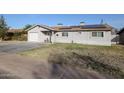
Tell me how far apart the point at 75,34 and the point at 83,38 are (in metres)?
1.43

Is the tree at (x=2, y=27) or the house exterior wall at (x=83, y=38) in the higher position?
the tree at (x=2, y=27)

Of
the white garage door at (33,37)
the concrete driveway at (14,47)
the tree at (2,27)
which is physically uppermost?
the tree at (2,27)

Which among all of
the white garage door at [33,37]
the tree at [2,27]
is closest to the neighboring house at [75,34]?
the white garage door at [33,37]

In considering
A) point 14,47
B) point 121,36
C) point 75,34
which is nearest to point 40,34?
point 75,34

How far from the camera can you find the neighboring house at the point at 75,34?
22344 millimetres

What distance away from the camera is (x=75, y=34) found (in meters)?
24.3

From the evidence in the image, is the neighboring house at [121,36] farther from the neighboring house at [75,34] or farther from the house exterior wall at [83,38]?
the house exterior wall at [83,38]

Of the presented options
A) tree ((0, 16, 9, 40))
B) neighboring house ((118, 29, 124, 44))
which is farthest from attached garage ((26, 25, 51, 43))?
neighboring house ((118, 29, 124, 44))

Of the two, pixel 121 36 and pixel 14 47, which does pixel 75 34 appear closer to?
pixel 121 36

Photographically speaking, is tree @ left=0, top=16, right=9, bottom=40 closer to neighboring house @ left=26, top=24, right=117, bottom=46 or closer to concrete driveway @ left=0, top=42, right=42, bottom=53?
neighboring house @ left=26, top=24, right=117, bottom=46

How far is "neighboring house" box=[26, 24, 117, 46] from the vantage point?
2234 cm

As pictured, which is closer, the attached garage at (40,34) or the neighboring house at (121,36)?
the attached garage at (40,34)
